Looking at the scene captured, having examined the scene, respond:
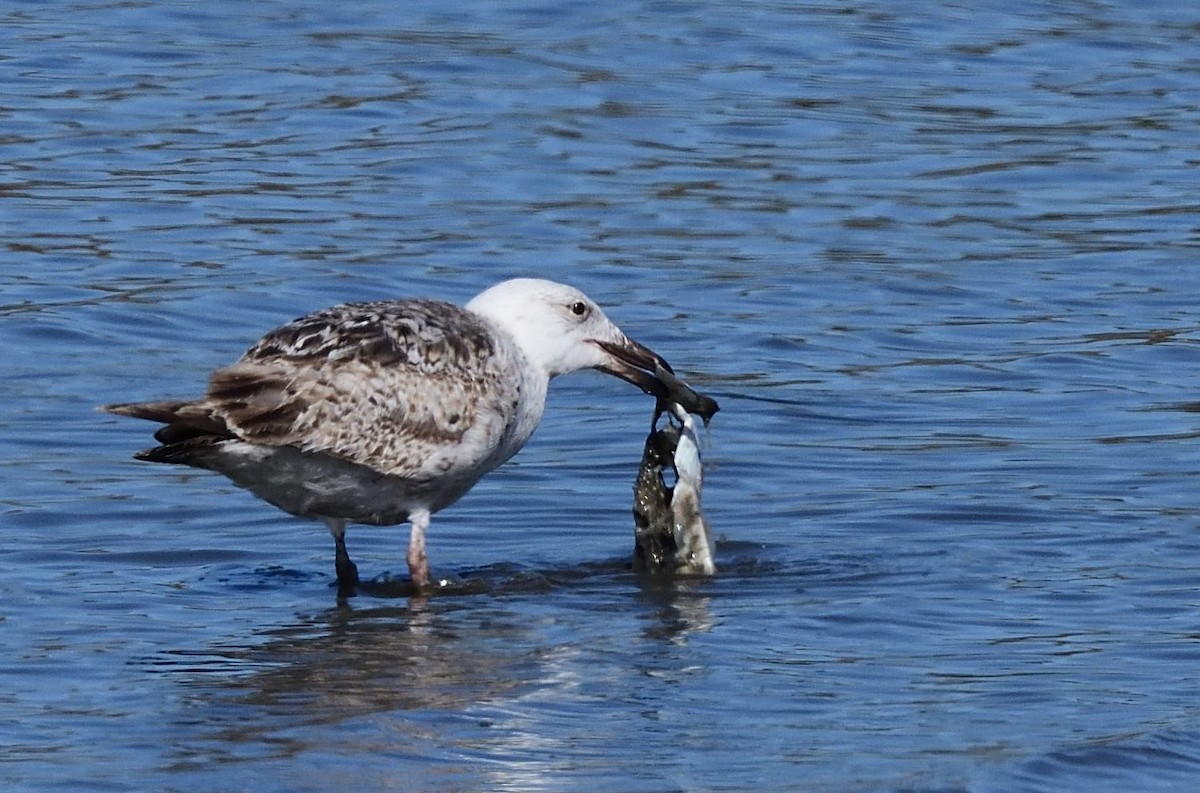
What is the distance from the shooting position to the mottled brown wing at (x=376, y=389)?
8.38 m

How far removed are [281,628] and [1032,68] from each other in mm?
13159

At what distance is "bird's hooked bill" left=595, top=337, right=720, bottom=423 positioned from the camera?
9492 mm

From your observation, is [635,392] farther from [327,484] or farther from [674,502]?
[327,484]

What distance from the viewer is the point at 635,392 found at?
12234 mm

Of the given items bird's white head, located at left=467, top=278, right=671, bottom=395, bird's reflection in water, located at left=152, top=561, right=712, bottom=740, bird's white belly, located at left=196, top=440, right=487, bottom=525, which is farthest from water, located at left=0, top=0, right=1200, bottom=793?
bird's white head, located at left=467, top=278, right=671, bottom=395

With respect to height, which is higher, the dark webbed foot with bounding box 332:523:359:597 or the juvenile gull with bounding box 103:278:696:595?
the juvenile gull with bounding box 103:278:696:595

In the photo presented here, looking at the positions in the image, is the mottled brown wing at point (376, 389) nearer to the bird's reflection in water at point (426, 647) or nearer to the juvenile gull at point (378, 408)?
the juvenile gull at point (378, 408)

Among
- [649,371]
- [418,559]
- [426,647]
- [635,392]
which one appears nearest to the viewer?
[426,647]

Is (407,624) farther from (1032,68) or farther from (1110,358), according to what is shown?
(1032,68)

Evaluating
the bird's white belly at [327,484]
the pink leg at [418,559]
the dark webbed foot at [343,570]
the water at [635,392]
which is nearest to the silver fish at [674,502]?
the water at [635,392]

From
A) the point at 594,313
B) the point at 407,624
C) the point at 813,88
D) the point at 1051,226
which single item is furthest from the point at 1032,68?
the point at 407,624

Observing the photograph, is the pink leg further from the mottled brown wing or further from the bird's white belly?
the mottled brown wing

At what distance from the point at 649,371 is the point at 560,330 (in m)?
0.44

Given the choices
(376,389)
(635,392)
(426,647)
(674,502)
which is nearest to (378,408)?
(376,389)
